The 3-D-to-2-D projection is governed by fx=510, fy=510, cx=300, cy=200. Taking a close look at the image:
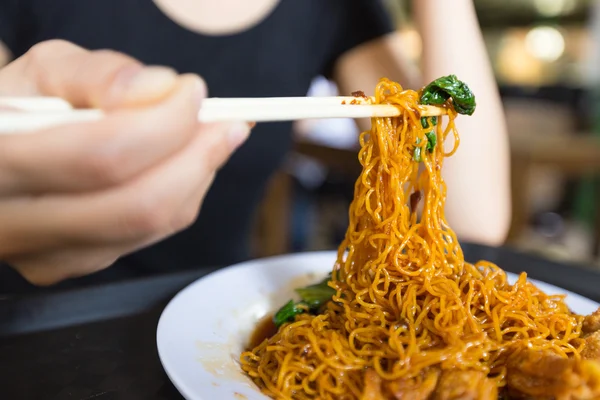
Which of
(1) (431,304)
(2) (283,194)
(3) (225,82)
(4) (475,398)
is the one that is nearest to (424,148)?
(1) (431,304)

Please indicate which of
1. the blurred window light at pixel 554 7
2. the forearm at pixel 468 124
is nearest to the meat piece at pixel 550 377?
the forearm at pixel 468 124

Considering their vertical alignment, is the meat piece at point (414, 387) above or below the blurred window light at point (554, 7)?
below

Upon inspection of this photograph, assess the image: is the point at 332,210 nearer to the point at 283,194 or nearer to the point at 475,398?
the point at 283,194

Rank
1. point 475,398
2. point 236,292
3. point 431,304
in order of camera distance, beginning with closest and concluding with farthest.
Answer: point 475,398, point 431,304, point 236,292

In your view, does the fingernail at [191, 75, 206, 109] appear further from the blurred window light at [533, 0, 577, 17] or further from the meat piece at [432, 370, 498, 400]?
the blurred window light at [533, 0, 577, 17]

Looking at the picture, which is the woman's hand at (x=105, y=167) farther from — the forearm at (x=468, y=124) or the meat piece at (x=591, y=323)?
the forearm at (x=468, y=124)

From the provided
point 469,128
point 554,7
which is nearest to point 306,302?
point 469,128
